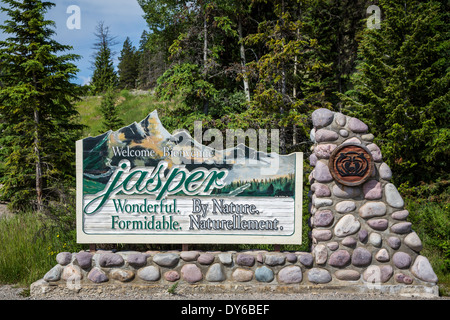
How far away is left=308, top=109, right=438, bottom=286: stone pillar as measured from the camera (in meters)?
4.67

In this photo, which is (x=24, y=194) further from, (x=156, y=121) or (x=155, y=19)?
(x=155, y=19)

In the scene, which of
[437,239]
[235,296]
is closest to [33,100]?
[235,296]

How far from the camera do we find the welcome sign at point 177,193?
15.9ft

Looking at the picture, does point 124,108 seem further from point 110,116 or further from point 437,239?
point 437,239

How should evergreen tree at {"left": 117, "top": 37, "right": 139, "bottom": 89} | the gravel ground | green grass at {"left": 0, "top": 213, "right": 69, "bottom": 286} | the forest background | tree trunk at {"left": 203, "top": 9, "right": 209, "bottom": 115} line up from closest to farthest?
1. the gravel ground
2. green grass at {"left": 0, "top": 213, "right": 69, "bottom": 286}
3. the forest background
4. tree trunk at {"left": 203, "top": 9, "right": 209, "bottom": 115}
5. evergreen tree at {"left": 117, "top": 37, "right": 139, "bottom": 89}

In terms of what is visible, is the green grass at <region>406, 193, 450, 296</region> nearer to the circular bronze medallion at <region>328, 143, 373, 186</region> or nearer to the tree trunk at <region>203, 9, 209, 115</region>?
the circular bronze medallion at <region>328, 143, 373, 186</region>

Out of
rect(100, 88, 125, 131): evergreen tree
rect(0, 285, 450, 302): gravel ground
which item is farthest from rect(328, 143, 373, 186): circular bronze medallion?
rect(100, 88, 125, 131): evergreen tree

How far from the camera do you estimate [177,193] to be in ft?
16.0

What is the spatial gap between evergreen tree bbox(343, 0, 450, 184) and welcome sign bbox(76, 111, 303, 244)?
504cm

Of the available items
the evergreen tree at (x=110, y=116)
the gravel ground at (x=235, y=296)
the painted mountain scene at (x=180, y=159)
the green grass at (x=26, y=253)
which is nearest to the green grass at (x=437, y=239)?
the gravel ground at (x=235, y=296)

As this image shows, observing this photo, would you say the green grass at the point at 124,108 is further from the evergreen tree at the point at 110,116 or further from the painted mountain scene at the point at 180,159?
the painted mountain scene at the point at 180,159

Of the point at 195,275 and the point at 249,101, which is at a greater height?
the point at 249,101

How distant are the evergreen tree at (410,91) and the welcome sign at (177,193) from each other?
504 cm

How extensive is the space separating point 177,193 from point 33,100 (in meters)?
6.88
